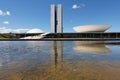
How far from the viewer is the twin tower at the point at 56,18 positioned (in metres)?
70.5

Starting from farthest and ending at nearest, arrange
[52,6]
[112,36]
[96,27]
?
[52,6] → [96,27] → [112,36]

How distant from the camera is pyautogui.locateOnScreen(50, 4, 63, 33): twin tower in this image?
70.5 m

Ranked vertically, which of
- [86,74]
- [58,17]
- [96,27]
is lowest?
[86,74]

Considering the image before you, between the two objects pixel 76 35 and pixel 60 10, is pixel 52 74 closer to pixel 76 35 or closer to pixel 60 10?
pixel 76 35

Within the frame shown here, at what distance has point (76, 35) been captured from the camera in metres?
55.2

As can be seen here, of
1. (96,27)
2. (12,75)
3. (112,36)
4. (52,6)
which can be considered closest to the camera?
(12,75)

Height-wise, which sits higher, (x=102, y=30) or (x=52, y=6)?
(x=52, y=6)

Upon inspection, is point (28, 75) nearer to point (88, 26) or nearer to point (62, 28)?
point (88, 26)

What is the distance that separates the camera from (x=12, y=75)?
4750mm

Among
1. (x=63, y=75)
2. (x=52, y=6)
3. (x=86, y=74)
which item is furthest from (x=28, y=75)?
(x=52, y=6)

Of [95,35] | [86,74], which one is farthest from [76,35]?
[86,74]

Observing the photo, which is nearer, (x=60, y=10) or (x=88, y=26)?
(x=88, y=26)

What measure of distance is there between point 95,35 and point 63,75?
2059 inches

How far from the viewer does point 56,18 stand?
7312 cm
